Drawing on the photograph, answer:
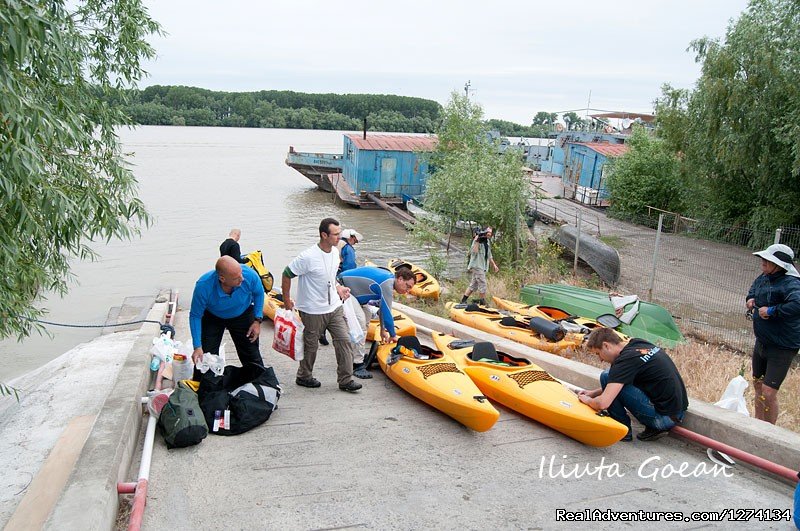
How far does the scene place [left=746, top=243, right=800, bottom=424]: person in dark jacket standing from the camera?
526 centimetres

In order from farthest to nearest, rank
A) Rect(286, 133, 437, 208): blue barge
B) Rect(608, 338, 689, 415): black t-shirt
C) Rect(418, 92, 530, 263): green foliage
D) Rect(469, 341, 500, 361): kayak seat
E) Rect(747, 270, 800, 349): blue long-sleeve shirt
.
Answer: Rect(286, 133, 437, 208): blue barge, Rect(418, 92, 530, 263): green foliage, Rect(469, 341, 500, 361): kayak seat, Rect(747, 270, 800, 349): blue long-sleeve shirt, Rect(608, 338, 689, 415): black t-shirt

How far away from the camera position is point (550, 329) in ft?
26.5

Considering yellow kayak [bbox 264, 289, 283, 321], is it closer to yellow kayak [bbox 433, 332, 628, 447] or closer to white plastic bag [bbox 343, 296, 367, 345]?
white plastic bag [bbox 343, 296, 367, 345]

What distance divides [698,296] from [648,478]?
883 centimetres

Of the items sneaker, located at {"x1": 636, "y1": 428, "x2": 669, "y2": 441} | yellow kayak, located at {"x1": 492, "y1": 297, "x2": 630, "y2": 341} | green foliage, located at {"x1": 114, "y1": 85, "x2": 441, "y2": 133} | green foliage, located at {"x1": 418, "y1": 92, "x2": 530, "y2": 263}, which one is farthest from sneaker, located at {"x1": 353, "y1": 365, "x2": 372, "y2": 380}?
green foliage, located at {"x1": 114, "y1": 85, "x2": 441, "y2": 133}

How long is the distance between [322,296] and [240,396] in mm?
1198

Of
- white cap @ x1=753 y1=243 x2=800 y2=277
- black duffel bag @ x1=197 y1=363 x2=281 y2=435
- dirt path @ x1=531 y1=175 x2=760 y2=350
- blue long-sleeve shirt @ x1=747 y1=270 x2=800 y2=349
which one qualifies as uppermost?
white cap @ x1=753 y1=243 x2=800 y2=277

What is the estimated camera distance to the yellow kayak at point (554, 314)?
27.9 ft

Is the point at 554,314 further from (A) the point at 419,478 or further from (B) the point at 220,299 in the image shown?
→ (B) the point at 220,299

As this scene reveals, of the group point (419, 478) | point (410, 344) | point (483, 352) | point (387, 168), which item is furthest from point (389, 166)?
point (419, 478)

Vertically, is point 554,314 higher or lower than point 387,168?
lower

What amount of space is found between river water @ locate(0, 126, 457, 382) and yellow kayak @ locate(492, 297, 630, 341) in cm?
626

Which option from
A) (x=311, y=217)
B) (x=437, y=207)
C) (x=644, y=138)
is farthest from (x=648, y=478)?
(x=311, y=217)

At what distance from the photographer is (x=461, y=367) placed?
611 cm
